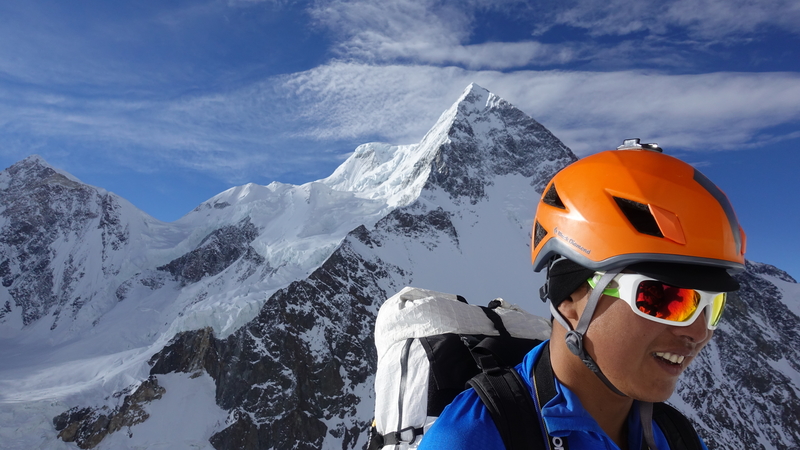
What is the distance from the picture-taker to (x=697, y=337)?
1658 mm

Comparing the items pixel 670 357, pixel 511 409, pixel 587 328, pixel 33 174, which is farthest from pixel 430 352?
pixel 33 174

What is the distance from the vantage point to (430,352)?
2.34m

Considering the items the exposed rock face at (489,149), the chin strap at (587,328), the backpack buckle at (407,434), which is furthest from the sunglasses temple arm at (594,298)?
the exposed rock face at (489,149)

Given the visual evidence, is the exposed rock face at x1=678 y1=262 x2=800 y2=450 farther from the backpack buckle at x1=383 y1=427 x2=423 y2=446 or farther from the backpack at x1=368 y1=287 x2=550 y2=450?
the backpack buckle at x1=383 y1=427 x2=423 y2=446

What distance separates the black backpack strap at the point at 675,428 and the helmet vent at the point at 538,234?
93 centimetres

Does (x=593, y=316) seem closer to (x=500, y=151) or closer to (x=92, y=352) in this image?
(x=92, y=352)

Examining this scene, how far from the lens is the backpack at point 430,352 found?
7.47 feet

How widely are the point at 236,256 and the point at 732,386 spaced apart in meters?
87.4

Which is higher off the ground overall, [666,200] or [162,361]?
[666,200]

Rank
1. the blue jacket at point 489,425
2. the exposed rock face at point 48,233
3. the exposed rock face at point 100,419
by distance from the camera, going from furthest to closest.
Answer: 1. the exposed rock face at point 48,233
2. the exposed rock face at point 100,419
3. the blue jacket at point 489,425

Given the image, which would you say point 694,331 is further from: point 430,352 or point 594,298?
point 430,352

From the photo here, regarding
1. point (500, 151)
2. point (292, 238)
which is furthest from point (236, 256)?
point (500, 151)

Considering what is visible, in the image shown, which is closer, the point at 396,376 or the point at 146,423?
the point at 396,376

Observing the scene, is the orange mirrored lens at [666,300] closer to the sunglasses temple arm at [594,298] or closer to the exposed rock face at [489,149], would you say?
the sunglasses temple arm at [594,298]
